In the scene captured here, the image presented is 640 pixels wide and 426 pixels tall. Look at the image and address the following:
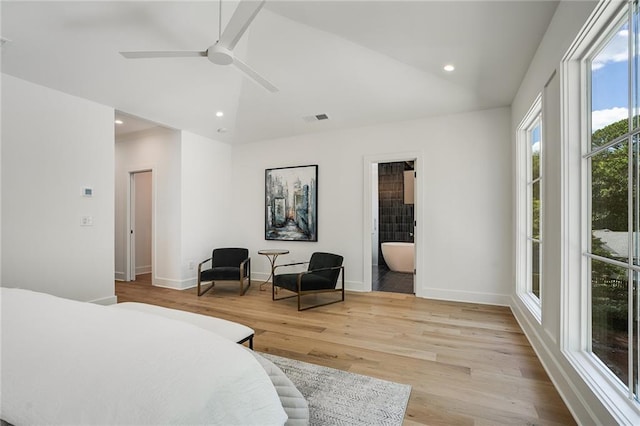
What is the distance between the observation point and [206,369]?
1040 millimetres

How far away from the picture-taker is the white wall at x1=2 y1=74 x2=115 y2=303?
10.00 feet

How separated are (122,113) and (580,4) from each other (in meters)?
4.88

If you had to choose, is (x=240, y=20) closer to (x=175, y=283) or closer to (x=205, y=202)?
(x=205, y=202)

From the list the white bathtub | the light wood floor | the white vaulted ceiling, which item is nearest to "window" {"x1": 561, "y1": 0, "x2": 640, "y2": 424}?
the light wood floor

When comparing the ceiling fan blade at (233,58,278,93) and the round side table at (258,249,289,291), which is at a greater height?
the ceiling fan blade at (233,58,278,93)

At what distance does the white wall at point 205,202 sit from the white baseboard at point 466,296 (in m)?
3.50

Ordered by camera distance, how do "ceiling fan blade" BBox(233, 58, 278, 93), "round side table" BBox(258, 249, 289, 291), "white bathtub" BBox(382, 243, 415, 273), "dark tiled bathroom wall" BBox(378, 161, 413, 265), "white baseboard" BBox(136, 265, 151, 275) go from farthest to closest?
1. "dark tiled bathroom wall" BBox(378, 161, 413, 265)
2. "white bathtub" BBox(382, 243, 415, 273)
3. "white baseboard" BBox(136, 265, 151, 275)
4. "round side table" BBox(258, 249, 289, 291)
5. "ceiling fan blade" BBox(233, 58, 278, 93)

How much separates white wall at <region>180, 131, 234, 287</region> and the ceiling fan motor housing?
3.00 m

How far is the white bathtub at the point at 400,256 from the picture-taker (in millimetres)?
6340

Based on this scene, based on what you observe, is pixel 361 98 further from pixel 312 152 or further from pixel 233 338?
pixel 233 338

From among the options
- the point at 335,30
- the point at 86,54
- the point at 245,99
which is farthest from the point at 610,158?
the point at 86,54

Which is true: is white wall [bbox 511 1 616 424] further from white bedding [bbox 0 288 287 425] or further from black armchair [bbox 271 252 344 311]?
black armchair [bbox 271 252 344 311]

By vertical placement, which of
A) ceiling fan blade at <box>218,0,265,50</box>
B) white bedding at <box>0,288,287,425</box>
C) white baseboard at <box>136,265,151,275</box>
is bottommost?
white baseboard at <box>136,265,151,275</box>

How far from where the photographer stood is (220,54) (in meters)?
2.25
